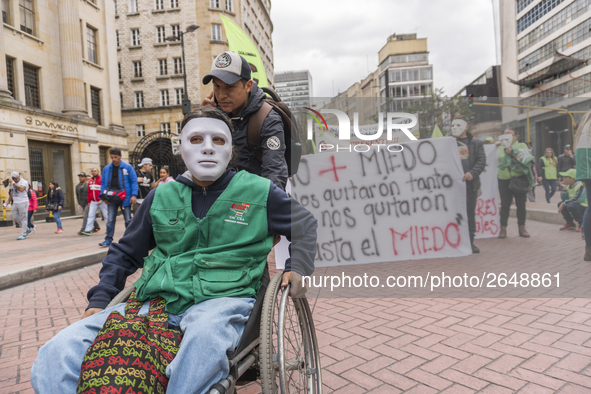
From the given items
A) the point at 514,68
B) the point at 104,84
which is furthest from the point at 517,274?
the point at 104,84

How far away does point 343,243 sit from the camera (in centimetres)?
358

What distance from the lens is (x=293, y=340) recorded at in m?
2.30

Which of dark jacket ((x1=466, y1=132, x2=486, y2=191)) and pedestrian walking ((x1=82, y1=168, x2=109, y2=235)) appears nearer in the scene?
dark jacket ((x1=466, y1=132, x2=486, y2=191))

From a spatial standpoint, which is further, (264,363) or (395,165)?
(395,165)

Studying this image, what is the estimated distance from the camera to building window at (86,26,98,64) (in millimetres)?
22928

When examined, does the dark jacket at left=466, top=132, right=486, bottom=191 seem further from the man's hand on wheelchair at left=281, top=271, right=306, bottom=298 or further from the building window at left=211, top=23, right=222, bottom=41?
the building window at left=211, top=23, right=222, bottom=41

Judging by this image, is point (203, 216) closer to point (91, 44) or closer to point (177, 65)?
point (91, 44)

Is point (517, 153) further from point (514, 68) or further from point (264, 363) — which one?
point (264, 363)

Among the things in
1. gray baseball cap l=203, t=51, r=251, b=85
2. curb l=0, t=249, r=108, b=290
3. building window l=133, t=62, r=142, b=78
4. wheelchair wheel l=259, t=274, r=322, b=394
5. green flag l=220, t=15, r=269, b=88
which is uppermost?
building window l=133, t=62, r=142, b=78

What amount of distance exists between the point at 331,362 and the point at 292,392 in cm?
82

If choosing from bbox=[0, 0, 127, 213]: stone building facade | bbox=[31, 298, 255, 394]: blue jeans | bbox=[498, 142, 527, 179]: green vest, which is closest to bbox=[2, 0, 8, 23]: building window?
bbox=[0, 0, 127, 213]: stone building facade

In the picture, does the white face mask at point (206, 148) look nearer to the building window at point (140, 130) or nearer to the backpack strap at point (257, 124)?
the backpack strap at point (257, 124)

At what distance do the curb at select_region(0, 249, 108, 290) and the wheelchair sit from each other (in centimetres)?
469

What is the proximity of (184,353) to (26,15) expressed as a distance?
878 inches
